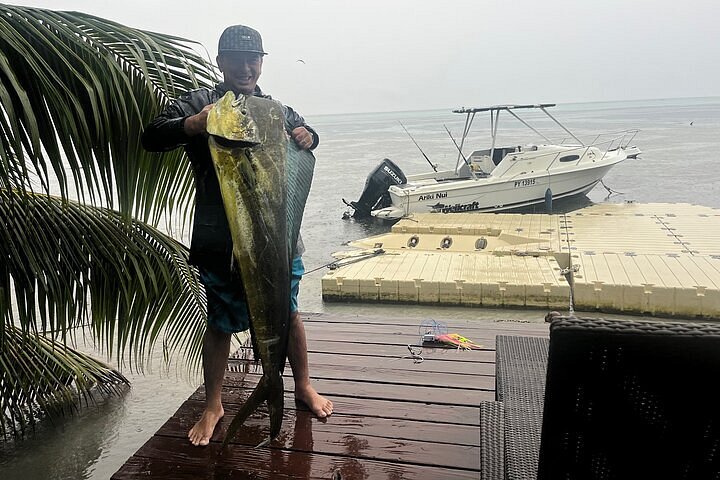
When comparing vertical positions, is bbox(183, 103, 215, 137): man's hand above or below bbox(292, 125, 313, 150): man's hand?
above

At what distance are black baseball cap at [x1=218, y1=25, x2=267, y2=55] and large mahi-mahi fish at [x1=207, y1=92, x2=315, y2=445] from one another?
1.00ft

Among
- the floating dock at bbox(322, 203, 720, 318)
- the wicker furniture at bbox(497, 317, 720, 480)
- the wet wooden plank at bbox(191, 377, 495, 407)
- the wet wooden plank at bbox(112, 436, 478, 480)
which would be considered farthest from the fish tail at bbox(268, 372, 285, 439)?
the floating dock at bbox(322, 203, 720, 318)

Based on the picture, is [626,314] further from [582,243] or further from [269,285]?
[269,285]

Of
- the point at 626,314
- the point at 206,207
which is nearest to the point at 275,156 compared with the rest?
the point at 206,207

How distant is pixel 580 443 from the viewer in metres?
1.18

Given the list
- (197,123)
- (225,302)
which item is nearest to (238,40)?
(197,123)

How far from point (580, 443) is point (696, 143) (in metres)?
45.1

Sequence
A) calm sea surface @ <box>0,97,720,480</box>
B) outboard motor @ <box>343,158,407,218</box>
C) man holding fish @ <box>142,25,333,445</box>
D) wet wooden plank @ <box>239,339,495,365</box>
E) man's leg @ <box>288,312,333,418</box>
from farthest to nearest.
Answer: outboard motor @ <box>343,158,407,218</box> < calm sea surface @ <box>0,97,720,480</box> < wet wooden plank @ <box>239,339,495,365</box> < man's leg @ <box>288,312,333,418</box> < man holding fish @ <box>142,25,333,445</box>

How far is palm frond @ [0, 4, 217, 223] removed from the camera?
195cm

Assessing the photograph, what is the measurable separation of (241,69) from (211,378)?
133 cm

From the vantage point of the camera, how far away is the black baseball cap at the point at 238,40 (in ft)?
7.16

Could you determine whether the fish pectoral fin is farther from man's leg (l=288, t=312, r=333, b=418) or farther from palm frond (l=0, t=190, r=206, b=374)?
man's leg (l=288, t=312, r=333, b=418)

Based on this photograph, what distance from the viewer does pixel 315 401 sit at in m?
2.79

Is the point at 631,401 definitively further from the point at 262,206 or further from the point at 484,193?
the point at 484,193
